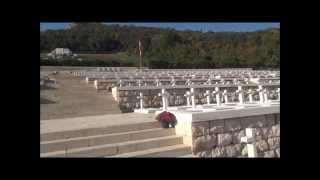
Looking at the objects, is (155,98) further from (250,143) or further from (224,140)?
(250,143)

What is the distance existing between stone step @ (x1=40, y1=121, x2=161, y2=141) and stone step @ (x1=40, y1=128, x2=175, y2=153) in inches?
3.1

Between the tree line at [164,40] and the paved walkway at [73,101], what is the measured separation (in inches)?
35.4

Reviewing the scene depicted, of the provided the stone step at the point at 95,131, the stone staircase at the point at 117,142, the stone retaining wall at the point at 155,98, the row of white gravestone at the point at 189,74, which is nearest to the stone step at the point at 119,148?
the stone staircase at the point at 117,142

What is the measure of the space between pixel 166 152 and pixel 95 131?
83cm

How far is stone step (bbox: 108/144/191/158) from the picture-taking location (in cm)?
519

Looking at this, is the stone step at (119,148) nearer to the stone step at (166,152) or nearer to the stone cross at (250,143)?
the stone step at (166,152)

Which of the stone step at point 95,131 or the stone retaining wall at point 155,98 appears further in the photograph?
the stone retaining wall at point 155,98

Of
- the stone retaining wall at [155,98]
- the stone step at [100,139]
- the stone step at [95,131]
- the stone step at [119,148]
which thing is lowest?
the stone step at [119,148]

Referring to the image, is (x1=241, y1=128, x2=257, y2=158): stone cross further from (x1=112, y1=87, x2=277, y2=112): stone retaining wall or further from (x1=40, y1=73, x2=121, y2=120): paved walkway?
(x1=40, y1=73, x2=121, y2=120): paved walkway

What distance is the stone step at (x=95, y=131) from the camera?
16.8 ft
